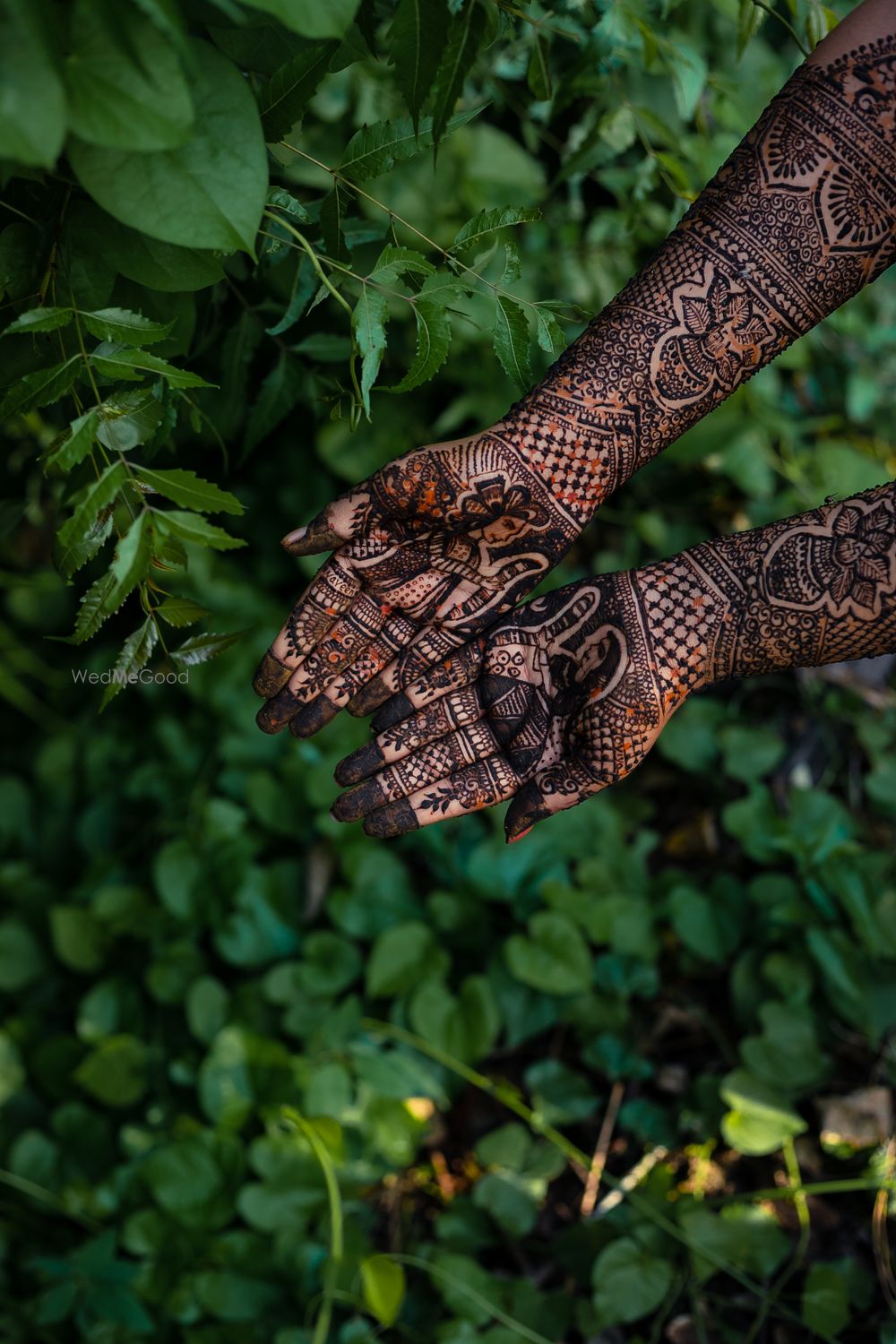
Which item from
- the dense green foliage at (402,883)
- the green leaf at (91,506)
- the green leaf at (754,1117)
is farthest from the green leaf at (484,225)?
the green leaf at (754,1117)

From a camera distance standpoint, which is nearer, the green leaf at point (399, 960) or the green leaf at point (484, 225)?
the green leaf at point (484, 225)

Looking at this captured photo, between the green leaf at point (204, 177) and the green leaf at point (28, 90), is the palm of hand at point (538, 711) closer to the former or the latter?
the green leaf at point (204, 177)

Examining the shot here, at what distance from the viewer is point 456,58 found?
0.64 meters

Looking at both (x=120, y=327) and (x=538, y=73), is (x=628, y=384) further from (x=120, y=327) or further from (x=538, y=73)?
(x=120, y=327)

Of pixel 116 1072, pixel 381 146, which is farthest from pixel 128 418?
pixel 116 1072

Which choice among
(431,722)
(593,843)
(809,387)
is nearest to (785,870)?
(593,843)

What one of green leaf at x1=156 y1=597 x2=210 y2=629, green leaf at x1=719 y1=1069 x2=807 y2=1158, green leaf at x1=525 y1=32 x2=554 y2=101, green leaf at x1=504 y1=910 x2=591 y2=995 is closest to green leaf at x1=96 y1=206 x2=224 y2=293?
green leaf at x1=156 y1=597 x2=210 y2=629

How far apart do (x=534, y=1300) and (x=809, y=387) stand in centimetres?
175

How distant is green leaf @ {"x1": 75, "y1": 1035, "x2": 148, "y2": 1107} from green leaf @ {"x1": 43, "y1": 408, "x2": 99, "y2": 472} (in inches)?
40.7

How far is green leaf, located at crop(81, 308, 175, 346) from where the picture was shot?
28.3 inches

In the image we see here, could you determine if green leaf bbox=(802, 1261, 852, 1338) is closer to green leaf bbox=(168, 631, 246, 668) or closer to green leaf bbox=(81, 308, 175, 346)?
green leaf bbox=(168, 631, 246, 668)

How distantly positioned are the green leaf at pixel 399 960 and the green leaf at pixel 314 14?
1.13 m

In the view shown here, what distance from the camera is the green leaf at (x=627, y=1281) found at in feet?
3.89

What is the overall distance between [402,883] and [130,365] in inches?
38.7
